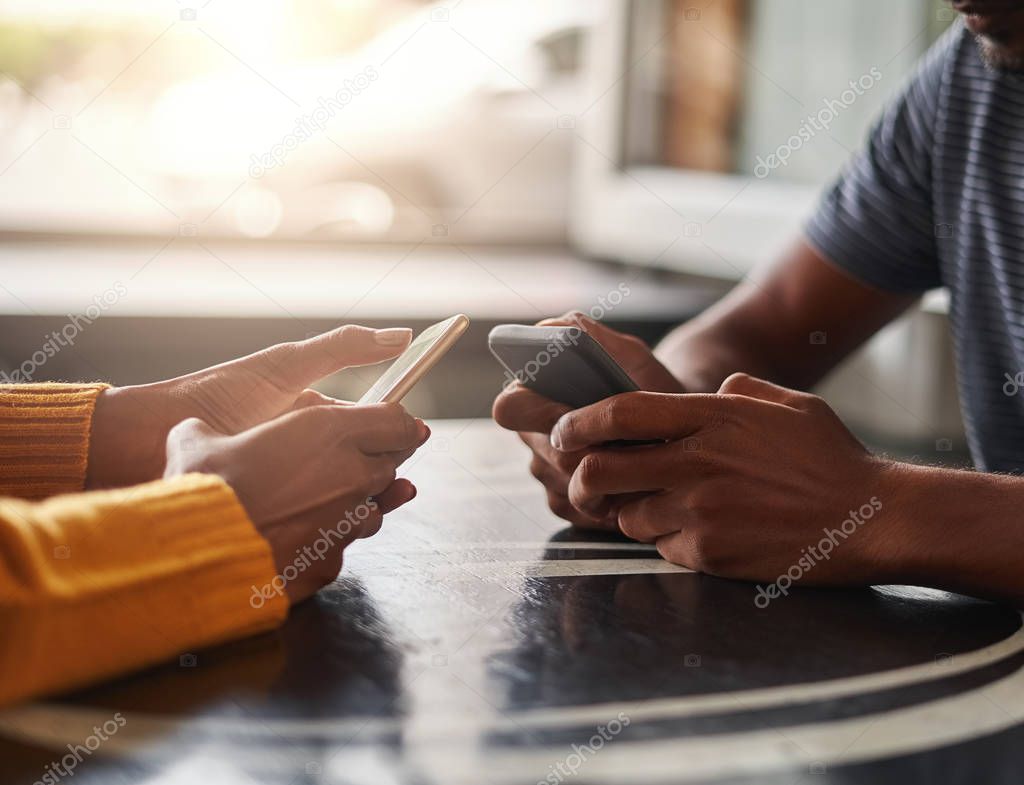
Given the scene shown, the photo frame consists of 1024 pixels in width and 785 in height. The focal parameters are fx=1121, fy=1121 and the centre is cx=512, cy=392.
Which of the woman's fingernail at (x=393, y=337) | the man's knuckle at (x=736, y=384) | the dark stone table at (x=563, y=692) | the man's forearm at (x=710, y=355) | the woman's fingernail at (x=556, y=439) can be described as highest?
the woman's fingernail at (x=393, y=337)

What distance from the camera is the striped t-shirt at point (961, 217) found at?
115 cm

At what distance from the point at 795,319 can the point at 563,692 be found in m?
0.87

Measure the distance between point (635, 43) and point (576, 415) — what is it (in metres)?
2.17

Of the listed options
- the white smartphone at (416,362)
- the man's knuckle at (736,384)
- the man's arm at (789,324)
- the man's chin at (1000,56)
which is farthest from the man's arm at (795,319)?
the white smartphone at (416,362)

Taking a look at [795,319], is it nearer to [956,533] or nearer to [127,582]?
[956,533]

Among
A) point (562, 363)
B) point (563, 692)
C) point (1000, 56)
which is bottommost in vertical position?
point (563, 692)

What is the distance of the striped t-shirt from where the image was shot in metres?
1.15

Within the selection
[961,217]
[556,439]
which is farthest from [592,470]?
[961,217]

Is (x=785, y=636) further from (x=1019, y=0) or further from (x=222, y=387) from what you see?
(x=1019, y=0)

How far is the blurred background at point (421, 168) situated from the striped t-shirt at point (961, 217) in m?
0.62

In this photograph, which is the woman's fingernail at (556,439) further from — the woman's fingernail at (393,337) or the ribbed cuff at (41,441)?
the ribbed cuff at (41,441)

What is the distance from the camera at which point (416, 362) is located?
0.80 metres

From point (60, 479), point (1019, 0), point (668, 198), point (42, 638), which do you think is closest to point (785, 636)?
point (42, 638)

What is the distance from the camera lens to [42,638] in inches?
23.0
